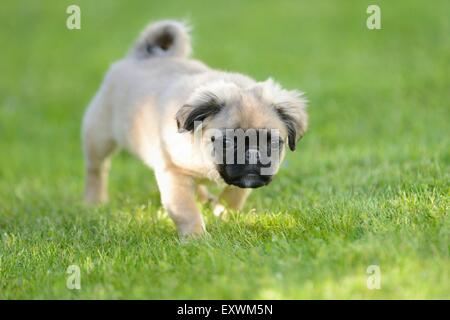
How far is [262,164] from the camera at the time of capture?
13.7ft

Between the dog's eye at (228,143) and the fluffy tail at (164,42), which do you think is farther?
the fluffy tail at (164,42)

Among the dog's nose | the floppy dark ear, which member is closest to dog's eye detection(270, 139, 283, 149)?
the dog's nose

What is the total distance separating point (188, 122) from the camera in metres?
4.39

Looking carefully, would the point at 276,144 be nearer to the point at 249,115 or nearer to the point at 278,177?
the point at 249,115

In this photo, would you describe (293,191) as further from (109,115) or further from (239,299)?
(239,299)

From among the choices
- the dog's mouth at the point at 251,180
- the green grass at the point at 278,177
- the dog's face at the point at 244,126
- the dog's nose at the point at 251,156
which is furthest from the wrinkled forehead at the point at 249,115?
the green grass at the point at 278,177

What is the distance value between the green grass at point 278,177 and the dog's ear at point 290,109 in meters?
0.47

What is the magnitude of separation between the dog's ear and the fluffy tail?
5.73 feet

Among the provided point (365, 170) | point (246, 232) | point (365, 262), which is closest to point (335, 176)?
point (365, 170)

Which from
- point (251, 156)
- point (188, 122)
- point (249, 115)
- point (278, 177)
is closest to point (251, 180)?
point (251, 156)

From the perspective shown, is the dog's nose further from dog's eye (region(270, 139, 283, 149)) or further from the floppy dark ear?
the floppy dark ear

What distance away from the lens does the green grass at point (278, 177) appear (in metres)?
3.56

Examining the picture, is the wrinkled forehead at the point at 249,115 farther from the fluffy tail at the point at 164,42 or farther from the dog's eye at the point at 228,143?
the fluffy tail at the point at 164,42

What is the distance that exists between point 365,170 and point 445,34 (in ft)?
17.9
